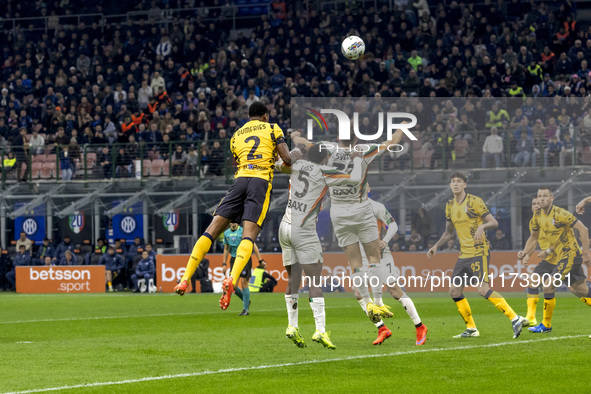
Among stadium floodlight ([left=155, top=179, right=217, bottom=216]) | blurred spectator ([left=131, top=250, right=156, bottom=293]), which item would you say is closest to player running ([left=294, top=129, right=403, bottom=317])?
blurred spectator ([left=131, top=250, right=156, bottom=293])

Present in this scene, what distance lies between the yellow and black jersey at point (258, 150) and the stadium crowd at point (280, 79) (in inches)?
640

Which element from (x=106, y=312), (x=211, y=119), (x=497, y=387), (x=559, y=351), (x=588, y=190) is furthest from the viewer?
(x=211, y=119)

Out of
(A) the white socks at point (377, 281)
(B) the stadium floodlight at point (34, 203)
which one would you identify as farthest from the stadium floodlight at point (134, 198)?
(A) the white socks at point (377, 281)

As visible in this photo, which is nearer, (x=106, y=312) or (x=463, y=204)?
(x=463, y=204)

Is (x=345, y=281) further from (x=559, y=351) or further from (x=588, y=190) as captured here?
(x=559, y=351)

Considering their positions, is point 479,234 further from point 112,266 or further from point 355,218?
point 112,266

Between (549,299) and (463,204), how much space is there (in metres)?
1.83

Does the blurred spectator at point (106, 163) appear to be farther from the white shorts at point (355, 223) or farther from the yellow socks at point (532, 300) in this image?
the yellow socks at point (532, 300)

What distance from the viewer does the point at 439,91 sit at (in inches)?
1193

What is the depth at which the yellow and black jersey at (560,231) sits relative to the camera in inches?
567

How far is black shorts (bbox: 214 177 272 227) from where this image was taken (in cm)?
1089

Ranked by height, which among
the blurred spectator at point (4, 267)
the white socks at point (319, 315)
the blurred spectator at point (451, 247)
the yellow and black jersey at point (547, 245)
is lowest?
the blurred spectator at point (4, 267)

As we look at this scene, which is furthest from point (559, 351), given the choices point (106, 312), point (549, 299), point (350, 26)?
point (350, 26)

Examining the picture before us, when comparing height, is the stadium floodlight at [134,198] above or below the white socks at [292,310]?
above
